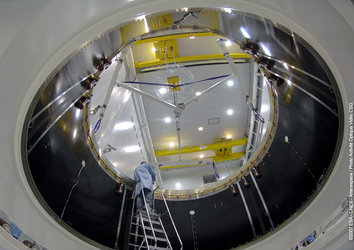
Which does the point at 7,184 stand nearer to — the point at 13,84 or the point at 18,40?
the point at 13,84

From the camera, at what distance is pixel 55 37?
6.92 ft

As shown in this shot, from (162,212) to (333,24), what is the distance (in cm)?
396

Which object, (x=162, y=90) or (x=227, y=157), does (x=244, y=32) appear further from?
(x=227, y=157)

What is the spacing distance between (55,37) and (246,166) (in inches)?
148

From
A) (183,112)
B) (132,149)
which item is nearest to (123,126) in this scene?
(132,149)

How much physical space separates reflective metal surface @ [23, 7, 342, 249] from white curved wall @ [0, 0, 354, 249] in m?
0.27

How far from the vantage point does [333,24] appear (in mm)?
1937

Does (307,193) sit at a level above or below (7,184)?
below

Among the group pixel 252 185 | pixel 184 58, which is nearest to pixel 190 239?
pixel 252 185

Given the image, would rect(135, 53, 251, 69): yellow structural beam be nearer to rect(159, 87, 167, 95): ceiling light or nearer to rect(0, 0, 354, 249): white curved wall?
rect(159, 87, 167, 95): ceiling light

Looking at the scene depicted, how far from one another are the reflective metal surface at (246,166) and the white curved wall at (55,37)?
0.27m

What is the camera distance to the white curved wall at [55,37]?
1855mm

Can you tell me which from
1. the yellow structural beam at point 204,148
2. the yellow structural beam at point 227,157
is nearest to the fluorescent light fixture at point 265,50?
the yellow structural beam at point 204,148

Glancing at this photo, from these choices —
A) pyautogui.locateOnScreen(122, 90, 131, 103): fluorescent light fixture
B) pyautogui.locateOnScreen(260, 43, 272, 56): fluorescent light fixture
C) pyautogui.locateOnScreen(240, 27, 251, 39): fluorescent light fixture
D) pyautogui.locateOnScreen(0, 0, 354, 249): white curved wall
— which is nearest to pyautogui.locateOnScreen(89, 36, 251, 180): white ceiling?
pyautogui.locateOnScreen(122, 90, 131, 103): fluorescent light fixture
